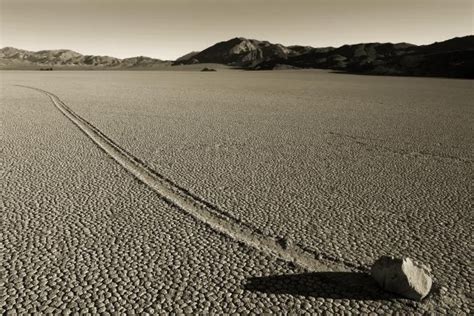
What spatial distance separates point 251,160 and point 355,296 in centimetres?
520

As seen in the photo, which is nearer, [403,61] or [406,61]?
[406,61]

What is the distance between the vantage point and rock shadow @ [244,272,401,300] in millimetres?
3771

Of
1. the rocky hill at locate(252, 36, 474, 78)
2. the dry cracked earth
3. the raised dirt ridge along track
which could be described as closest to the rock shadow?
the dry cracked earth

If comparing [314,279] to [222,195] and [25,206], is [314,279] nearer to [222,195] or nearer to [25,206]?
[222,195]

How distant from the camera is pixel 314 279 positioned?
404 cm

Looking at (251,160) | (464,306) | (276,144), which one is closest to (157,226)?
(464,306)

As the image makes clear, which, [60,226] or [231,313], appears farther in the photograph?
[60,226]

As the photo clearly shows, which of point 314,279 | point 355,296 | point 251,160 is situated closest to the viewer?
point 355,296

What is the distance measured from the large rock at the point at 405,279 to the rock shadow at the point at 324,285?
0.27 feet

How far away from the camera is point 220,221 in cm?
546

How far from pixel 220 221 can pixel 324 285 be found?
185 centimetres

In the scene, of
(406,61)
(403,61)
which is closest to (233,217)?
(406,61)

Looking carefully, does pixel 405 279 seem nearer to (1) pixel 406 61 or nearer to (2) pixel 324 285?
(2) pixel 324 285

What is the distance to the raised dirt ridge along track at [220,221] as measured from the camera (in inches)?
173
